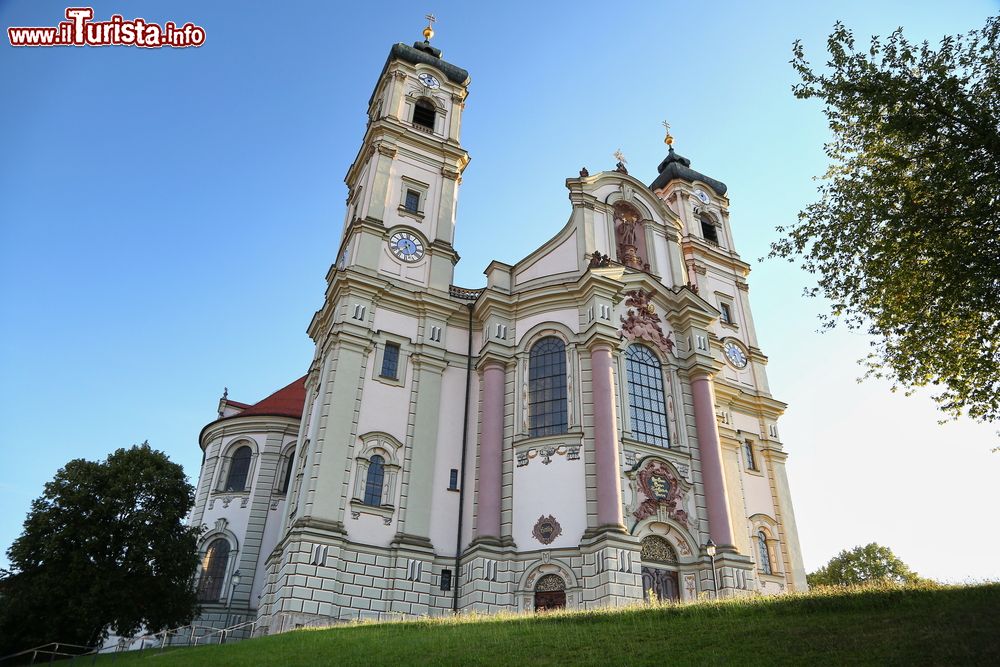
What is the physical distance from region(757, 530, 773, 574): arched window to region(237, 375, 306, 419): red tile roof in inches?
881

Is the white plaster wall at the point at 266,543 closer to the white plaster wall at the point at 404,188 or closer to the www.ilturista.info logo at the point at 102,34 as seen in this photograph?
the white plaster wall at the point at 404,188

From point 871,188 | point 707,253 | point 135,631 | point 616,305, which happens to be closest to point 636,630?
point 871,188

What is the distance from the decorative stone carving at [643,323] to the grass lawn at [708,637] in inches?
543

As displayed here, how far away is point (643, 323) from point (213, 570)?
72.7ft

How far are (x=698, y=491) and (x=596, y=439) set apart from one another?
468 centimetres

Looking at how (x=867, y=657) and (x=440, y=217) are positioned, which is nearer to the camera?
(x=867, y=657)

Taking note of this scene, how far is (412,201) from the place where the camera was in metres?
33.3

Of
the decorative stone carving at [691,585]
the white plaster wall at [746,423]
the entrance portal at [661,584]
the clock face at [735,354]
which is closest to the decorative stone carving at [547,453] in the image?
the entrance portal at [661,584]

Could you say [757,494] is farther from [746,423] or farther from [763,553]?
[746,423]

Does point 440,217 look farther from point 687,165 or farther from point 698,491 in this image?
point 687,165

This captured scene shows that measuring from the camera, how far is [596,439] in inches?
990

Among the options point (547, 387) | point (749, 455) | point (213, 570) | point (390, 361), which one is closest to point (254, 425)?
point (213, 570)

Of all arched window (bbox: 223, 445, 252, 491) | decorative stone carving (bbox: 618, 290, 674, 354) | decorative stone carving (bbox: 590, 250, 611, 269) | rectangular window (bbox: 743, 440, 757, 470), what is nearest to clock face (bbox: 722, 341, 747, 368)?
rectangular window (bbox: 743, 440, 757, 470)

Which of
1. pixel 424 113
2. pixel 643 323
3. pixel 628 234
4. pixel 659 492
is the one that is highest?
pixel 424 113
